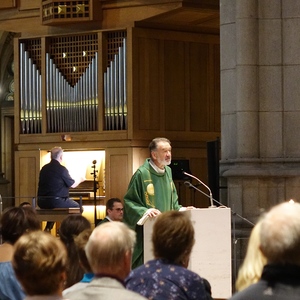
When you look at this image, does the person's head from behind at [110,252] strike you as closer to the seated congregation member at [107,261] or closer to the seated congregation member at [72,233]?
the seated congregation member at [107,261]

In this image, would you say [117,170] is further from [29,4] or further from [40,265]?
[40,265]

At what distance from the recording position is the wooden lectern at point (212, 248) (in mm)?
8102

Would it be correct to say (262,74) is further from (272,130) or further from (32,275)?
(32,275)

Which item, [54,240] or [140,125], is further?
[140,125]

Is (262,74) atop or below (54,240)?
atop

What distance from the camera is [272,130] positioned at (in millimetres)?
10078

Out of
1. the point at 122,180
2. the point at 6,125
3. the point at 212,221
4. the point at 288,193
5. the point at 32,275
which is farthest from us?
the point at 6,125

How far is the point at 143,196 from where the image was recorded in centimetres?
885

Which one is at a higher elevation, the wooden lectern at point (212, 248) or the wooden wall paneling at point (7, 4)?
the wooden wall paneling at point (7, 4)

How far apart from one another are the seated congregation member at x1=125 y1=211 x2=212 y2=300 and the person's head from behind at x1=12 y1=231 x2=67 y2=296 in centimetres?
89

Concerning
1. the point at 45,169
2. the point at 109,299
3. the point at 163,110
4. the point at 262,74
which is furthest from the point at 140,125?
the point at 109,299

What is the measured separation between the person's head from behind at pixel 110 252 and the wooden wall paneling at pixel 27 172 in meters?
11.0

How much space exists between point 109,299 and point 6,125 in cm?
1636

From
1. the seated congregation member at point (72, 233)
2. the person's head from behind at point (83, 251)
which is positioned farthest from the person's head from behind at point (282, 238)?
the seated congregation member at point (72, 233)
